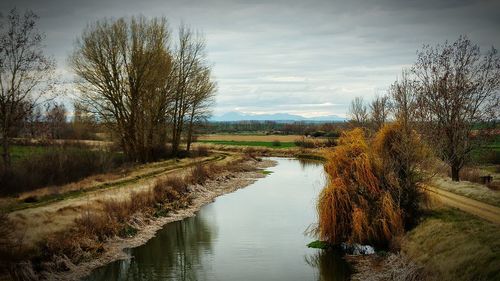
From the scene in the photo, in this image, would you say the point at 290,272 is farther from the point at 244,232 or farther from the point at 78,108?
the point at 78,108

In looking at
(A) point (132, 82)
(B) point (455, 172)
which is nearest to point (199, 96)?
(A) point (132, 82)

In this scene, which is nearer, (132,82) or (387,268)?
(387,268)

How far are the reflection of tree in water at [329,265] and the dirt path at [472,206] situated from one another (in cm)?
568

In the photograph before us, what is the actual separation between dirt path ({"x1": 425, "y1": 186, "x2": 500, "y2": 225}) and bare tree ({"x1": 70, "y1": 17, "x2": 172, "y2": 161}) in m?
31.4

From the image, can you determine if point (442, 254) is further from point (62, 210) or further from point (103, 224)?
point (62, 210)

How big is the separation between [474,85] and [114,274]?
84.6 ft

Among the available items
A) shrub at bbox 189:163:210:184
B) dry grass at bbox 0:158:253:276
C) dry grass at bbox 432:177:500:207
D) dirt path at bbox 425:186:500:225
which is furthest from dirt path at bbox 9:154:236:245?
dry grass at bbox 432:177:500:207

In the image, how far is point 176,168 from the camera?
4412 cm

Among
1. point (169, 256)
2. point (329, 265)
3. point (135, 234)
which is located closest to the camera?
point (329, 265)

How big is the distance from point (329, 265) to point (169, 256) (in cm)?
734

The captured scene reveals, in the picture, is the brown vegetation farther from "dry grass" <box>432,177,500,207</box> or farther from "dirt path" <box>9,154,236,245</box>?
"dry grass" <box>432,177,500,207</box>

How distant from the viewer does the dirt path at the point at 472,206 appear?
18548mm

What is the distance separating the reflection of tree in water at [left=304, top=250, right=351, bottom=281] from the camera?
17.6 m

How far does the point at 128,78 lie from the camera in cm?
4516
